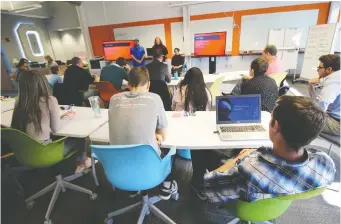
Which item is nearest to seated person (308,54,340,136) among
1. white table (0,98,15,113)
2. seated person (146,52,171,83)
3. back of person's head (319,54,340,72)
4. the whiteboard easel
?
back of person's head (319,54,340,72)

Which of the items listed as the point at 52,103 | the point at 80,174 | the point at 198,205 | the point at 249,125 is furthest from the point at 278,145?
the point at 80,174

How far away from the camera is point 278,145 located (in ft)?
2.86

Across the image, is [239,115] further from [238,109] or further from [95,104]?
[95,104]

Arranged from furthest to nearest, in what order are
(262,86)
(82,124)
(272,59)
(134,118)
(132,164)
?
(272,59), (262,86), (82,124), (134,118), (132,164)

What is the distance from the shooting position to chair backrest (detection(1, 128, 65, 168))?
1.40 m

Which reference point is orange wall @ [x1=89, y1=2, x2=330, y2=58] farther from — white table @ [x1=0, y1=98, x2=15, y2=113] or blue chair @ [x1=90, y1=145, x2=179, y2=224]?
blue chair @ [x1=90, y1=145, x2=179, y2=224]

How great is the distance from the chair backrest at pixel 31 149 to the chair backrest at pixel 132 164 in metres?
0.66

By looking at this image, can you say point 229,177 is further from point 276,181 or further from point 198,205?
point 198,205

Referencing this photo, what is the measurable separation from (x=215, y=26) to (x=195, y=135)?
5.83m

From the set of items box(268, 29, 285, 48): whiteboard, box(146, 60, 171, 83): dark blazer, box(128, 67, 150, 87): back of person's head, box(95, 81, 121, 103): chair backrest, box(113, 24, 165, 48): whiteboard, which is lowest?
box(95, 81, 121, 103): chair backrest

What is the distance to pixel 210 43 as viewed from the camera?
5.79 meters

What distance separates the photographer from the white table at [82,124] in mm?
1699

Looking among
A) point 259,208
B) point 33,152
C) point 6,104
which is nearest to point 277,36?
point 259,208

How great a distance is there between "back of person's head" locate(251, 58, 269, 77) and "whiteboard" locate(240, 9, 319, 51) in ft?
15.1
